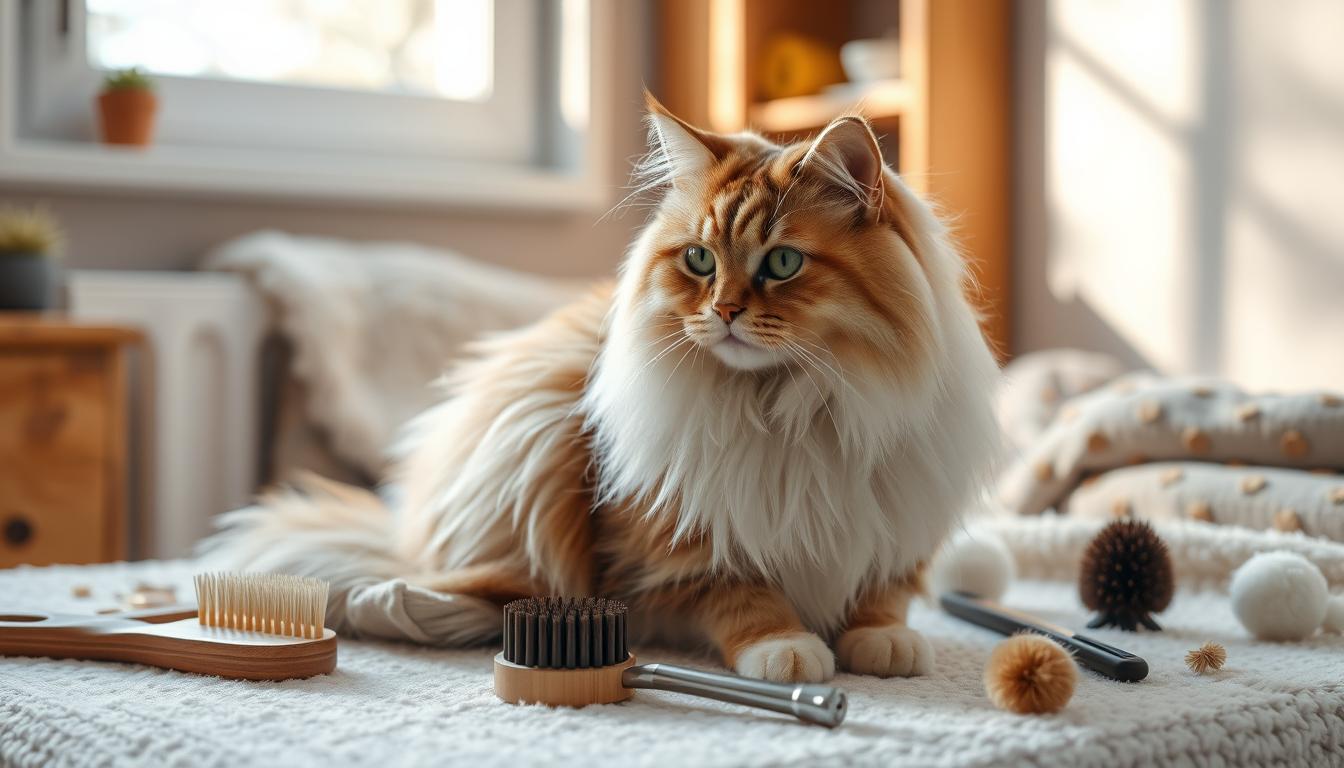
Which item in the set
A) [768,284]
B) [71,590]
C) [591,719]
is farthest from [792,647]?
[71,590]

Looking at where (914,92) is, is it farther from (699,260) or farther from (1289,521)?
(699,260)

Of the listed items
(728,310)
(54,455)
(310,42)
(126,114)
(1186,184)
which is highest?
(310,42)

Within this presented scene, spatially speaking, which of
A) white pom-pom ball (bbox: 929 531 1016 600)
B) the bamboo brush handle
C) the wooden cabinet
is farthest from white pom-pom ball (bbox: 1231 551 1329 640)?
the wooden cabinet

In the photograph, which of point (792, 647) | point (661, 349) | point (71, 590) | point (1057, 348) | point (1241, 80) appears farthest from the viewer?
point (1057, 348)

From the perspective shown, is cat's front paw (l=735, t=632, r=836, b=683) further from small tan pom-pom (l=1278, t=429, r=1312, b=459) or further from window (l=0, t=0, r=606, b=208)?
window (l=0, t=0, r=606, b=208)

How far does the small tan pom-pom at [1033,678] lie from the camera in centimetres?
84

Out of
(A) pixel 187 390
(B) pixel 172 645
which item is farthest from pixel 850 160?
(A) pixel 187 390

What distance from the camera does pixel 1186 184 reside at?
212 centimetres

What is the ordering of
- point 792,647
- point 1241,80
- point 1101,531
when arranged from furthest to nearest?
point 1241,80, point 1101,531, point 792,647

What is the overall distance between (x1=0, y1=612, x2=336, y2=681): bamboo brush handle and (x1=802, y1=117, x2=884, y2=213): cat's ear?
59cm

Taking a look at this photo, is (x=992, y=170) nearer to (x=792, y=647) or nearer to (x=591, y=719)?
(x=792, y=647)

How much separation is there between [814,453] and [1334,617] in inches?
22.4

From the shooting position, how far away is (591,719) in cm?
85

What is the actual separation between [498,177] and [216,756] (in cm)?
199
